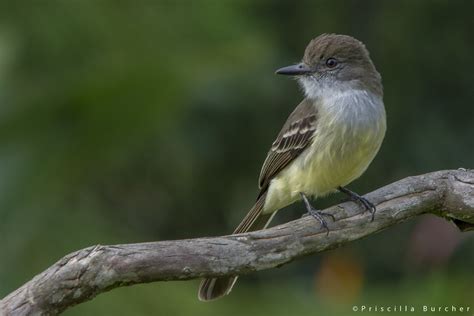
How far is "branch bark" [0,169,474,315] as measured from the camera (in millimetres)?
4109

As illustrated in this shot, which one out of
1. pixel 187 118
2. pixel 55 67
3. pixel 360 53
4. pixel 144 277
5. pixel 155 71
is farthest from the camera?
pixel 187 118

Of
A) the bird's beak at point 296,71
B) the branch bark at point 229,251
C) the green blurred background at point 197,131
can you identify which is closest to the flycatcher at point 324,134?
the bird's beak at point 296,71

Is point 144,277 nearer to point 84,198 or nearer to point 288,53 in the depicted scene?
point 84,198

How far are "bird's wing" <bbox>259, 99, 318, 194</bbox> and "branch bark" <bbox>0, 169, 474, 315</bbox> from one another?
70 centimetres

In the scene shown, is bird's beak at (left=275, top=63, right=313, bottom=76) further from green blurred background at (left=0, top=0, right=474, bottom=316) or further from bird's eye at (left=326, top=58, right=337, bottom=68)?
green blurred background at (left=0, top=0, right=474, bottom=316)

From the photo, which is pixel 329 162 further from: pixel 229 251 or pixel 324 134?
pixel 229 251

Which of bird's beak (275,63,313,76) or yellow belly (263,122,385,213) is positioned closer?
yellow belly (263,122,385,213)

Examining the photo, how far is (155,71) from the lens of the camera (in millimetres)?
5504

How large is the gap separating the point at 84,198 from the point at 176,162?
0.87 meters

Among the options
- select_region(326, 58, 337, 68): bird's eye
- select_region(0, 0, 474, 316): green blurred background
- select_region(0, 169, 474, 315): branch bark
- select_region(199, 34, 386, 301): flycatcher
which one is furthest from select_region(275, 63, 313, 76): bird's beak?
select_region(0, 169, 474, 315): branch bark

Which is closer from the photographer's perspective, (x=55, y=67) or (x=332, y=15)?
(x=55, y=67)

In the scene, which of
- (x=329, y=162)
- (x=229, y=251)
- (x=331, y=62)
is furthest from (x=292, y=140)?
(x=229, y=251)

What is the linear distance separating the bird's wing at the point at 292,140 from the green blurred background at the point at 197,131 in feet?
1.75

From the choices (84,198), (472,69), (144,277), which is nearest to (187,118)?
(84,198)
